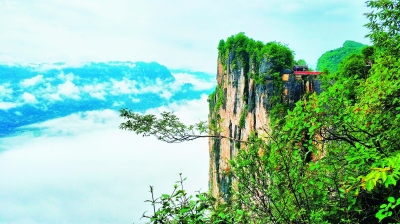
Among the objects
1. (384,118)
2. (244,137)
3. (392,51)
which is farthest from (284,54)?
(384,118)

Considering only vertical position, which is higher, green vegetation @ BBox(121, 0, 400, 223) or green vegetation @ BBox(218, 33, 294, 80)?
green vegetation @ BBox(218, 33, 294, 80)

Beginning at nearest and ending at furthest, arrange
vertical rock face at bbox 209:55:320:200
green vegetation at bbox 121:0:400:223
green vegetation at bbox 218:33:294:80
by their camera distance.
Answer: green vegetation at bbox 121:0:400:223 < vertical rock face at bbox 209:55:320:200 < green vegetation at bbox 218:33:294:80

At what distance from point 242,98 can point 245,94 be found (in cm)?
56

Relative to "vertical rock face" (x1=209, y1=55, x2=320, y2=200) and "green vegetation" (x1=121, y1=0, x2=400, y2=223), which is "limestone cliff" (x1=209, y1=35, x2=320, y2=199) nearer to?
"vertical rock face" (x1=209, y1=55, x2=320, y2=200)

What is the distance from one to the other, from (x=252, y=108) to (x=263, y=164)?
22354 mm

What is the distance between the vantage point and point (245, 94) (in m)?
28.0

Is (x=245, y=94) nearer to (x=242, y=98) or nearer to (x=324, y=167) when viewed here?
(x=242, y=98)

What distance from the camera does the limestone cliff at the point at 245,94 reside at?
22503mm

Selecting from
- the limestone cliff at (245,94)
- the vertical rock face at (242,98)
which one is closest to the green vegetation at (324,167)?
the vertical rock face at (242,98)

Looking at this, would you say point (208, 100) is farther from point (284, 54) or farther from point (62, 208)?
point (62, 208)

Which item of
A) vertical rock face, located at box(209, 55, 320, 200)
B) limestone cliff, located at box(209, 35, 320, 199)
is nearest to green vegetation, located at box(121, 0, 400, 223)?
vertical rock face, located at box(209, 55, 320, 200)

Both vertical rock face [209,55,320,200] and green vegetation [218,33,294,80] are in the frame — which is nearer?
vertical rock face [209,55,320,200]

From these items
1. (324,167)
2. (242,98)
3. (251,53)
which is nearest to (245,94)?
(242,98)

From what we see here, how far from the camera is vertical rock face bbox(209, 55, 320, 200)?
2244cm
